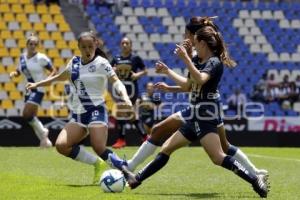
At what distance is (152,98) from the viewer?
801 inches

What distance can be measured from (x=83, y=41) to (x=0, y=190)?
85.4 inches

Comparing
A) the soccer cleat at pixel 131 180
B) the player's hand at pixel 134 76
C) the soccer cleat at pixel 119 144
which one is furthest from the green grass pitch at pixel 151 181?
the soccer cleat at pixel 119 144

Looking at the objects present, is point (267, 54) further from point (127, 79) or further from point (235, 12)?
point (127, 79)

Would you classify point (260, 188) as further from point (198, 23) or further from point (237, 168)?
point (198, 23)

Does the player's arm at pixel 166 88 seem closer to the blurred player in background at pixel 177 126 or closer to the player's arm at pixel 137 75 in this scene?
the blurred player in background at pixel 177 126

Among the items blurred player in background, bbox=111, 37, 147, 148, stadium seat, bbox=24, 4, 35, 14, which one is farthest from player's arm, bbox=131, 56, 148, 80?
stadium seat, bbox=24, 4, 35, 14

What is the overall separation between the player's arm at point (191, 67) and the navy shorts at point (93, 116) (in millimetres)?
1952

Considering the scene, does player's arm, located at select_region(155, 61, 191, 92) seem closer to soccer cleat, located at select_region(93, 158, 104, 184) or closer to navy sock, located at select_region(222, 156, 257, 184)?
navy sock, located at select_region(222, 156, 257, 184)

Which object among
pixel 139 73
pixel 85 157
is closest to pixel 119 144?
pixel 139 73

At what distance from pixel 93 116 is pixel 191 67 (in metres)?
2.10

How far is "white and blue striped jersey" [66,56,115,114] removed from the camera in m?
9.77

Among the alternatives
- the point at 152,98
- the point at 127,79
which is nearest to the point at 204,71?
the point at 127,79

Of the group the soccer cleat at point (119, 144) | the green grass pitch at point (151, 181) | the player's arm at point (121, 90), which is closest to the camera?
the green grass pitch at point (151, 181)

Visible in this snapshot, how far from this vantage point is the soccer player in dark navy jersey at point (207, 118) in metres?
8.43
